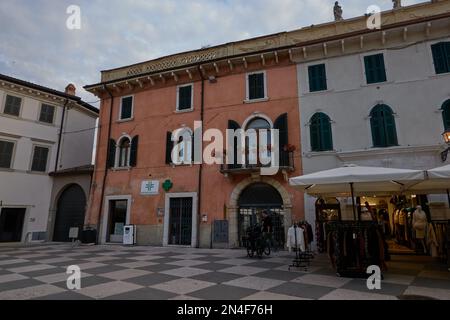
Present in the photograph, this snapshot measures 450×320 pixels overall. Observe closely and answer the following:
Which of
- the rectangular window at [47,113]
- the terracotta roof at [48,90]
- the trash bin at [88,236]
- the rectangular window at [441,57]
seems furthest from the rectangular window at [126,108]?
the rectangular window at [441,57]

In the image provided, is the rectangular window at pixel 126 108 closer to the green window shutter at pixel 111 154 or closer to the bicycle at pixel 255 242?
the green window shutter at pixel 111 154

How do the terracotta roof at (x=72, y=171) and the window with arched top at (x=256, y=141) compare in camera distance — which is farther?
the terracotta roof at (x=72, y=171)

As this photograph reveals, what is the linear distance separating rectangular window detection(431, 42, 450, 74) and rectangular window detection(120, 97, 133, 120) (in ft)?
53.6

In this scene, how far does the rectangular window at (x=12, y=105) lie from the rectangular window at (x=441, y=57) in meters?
23.9

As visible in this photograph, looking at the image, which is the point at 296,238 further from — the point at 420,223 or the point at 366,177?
the point at 420,223

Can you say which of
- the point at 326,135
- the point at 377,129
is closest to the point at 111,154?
the point at 326,135

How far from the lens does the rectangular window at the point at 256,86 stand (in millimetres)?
14995

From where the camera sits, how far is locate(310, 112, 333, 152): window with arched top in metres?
13.2

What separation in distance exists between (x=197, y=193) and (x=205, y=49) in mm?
8485

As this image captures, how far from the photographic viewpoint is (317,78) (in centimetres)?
1403

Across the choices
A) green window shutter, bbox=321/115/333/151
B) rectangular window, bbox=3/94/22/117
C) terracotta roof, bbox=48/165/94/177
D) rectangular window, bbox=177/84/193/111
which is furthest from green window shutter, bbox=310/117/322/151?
rectangular window, bbox=3/94/22/117

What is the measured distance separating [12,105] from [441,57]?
24.3m

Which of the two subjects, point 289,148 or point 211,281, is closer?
point 211,281
